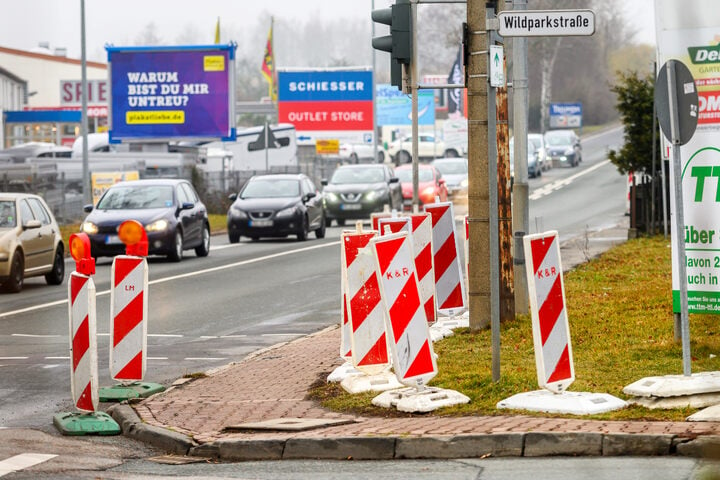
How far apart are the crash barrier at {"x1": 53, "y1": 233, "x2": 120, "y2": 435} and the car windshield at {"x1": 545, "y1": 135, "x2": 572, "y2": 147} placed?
219 feet

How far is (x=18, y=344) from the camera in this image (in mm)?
15352

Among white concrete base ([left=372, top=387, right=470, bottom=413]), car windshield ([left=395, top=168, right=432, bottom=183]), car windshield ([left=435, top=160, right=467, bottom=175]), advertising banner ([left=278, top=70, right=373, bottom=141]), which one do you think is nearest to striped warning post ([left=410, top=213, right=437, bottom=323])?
white concrete base ([left=372, top=387, right=470, bottom=413])

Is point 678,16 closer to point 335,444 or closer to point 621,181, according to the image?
point 335,444

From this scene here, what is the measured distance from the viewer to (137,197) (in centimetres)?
2842

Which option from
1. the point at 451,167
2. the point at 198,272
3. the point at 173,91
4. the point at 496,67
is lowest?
the point at 198,272

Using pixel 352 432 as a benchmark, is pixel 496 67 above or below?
above

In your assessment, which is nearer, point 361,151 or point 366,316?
point 366,316

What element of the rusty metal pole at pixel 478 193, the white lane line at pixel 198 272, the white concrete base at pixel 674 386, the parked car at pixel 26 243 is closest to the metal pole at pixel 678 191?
the white concrete base at pixel 674 386

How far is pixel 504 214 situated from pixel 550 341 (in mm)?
4390

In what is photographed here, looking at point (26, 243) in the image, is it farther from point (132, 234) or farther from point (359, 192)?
point (359, 192)

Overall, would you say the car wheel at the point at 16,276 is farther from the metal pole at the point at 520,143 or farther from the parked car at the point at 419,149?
the parked car at the point at 419,149

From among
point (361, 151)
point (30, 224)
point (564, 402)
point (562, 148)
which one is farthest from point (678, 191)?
point (361, 151)

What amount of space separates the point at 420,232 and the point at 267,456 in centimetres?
378

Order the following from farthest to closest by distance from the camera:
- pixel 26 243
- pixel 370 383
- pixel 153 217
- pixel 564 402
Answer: pixel 153 217 → pixel 26 243 → pixel 370 383 → pixel 564 402
